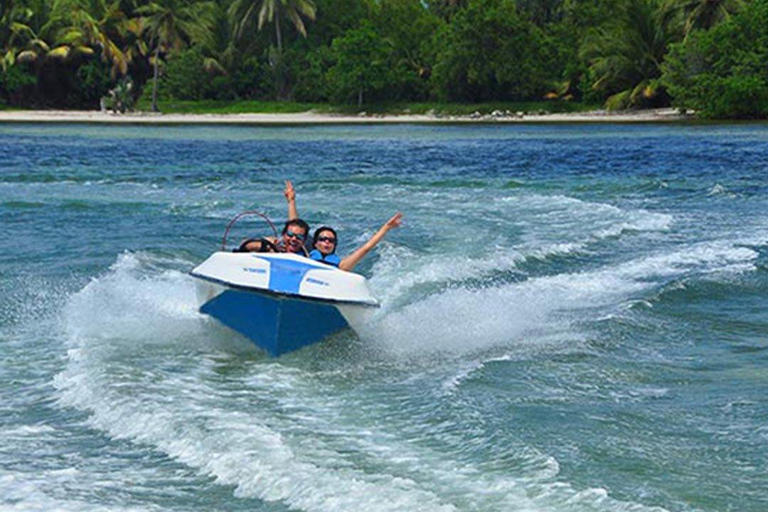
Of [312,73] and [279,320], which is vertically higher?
[312,73]

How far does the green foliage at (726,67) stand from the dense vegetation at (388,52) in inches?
3.0

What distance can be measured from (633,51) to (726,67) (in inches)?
231

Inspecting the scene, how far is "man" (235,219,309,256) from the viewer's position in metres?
10.7

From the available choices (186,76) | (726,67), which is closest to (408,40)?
(186,76)

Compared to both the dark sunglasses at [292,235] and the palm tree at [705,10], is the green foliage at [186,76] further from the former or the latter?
the dark sunglasses at [292,235]

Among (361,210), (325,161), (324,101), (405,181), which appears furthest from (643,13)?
(361,210)

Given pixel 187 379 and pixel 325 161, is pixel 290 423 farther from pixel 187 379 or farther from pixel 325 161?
pixel 325 161

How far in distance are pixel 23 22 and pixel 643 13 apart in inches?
1446

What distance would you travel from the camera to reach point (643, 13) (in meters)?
65.4

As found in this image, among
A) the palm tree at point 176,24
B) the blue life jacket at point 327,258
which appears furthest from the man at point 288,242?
the palm tree at point 176,24

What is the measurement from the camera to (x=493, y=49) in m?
66.4

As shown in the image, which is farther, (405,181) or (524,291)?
(405,181)

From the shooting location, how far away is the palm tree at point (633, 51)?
210 feet

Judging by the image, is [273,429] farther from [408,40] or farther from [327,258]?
[408,40]
